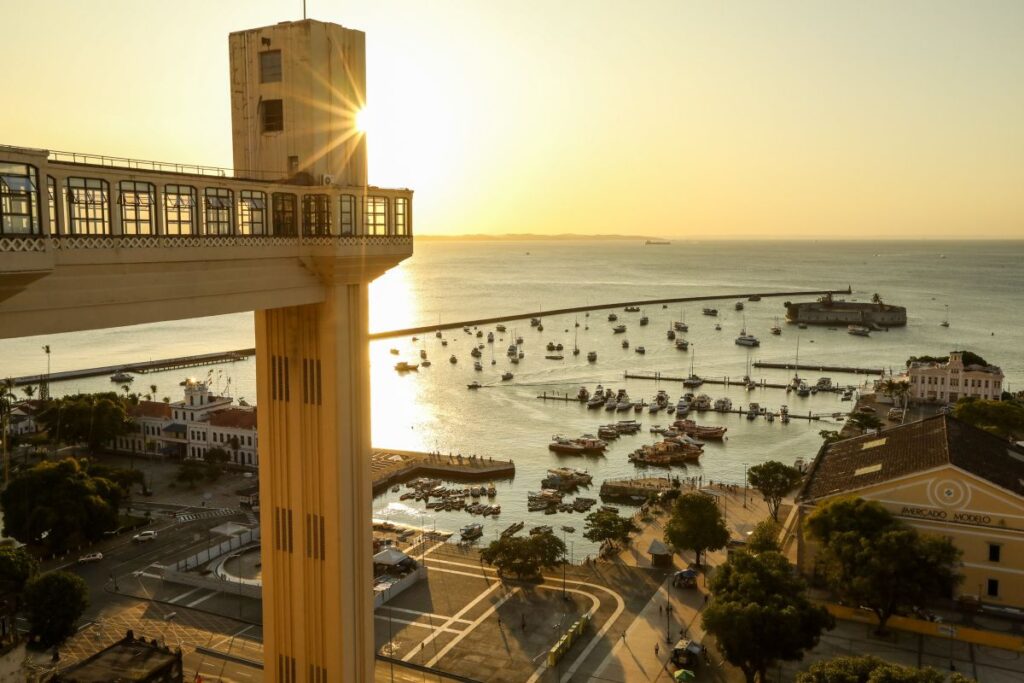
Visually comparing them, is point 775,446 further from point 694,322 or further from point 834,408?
point 694,322

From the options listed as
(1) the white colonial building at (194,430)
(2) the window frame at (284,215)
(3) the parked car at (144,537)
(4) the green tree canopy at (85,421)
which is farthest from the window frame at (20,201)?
(4) the green tree canopy at (85,421)

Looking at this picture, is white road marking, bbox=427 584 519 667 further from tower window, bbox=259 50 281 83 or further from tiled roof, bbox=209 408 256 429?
tiled roof, bbox=209 408 256 429

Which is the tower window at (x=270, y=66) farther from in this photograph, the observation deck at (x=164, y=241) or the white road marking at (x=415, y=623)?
the white road marking at (x=415, y=623)

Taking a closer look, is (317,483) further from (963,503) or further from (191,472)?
(191,472)

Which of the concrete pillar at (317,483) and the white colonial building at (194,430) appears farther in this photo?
the white colonial building at (194,430)

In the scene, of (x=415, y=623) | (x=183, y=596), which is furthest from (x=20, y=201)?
(x=183, y=596)
